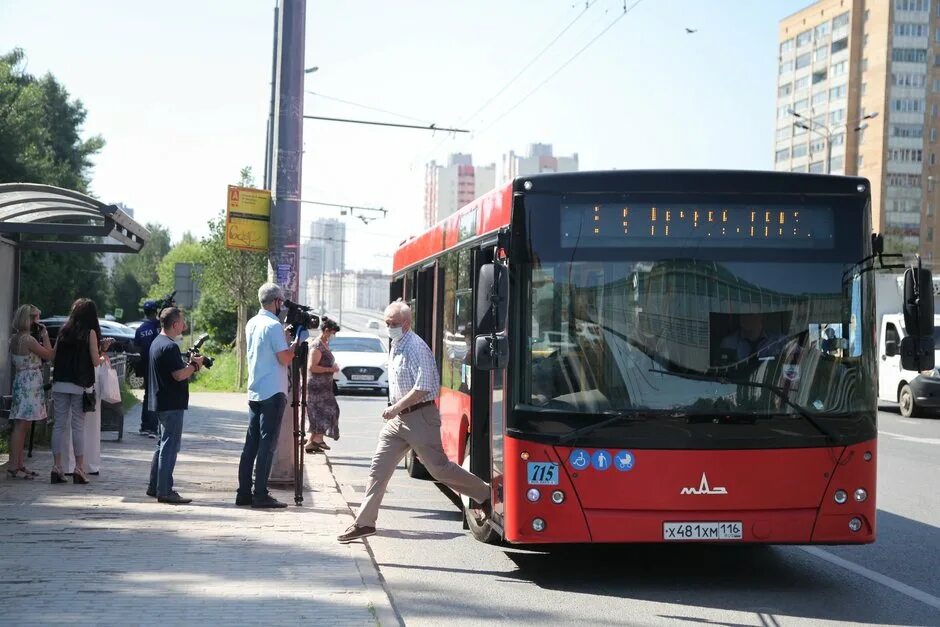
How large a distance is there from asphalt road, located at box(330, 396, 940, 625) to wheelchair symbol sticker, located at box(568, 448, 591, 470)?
2.62 ft

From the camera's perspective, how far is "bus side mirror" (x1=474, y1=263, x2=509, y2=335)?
312 inches

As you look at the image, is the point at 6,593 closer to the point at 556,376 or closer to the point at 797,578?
the point at 556,376

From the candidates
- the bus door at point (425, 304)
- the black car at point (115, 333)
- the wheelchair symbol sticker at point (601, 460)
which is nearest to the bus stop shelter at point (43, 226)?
the bus door at point (425, 304)

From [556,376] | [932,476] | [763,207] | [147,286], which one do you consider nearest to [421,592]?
[556,376]

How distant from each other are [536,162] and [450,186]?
35.8 m

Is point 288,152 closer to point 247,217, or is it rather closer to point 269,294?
point 247,217

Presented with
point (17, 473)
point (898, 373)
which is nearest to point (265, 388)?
point (17, 473)

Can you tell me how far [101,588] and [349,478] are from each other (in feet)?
23.2

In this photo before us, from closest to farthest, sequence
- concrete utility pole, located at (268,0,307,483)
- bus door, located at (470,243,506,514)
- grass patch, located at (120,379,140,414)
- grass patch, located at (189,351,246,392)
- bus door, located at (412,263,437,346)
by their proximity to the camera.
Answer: bus door, located at (470,243,506,514) < bus door, located at (412,263,437,346) < concrete utility pole, located at (268,0,307,483) < grass patch, located at (120,379,140,414) < grass patch, located at (189,351,246,392)

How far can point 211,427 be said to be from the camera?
20.2 meters

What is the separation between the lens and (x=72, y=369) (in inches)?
468

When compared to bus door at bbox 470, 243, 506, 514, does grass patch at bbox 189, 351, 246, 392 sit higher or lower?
lower

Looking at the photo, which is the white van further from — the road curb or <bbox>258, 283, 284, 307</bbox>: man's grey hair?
the road curb

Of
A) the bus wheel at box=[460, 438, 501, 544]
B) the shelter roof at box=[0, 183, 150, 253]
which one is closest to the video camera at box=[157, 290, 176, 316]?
the shelter roof at box=[0, 183, 150, 253]
